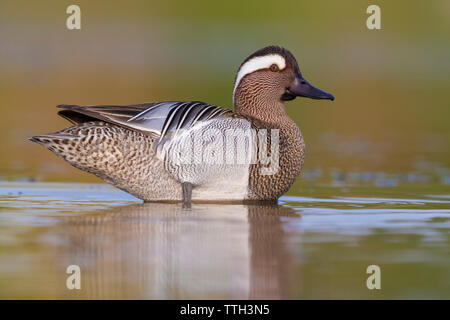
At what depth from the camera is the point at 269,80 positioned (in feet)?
23.9

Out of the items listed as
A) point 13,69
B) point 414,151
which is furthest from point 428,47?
point 414,151

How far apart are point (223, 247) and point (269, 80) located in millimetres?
2609

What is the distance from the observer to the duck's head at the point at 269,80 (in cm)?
Answer: 725

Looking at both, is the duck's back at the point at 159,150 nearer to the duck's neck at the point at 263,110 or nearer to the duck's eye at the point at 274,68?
the duck's neck at the point at 263,110

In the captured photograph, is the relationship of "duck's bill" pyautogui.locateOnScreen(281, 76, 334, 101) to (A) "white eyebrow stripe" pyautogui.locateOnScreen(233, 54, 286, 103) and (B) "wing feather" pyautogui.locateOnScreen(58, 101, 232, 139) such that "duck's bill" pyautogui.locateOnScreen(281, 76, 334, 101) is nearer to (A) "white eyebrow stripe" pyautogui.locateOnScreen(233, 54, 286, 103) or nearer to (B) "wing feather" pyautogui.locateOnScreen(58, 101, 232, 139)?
(A) "white eyebrow stripe" pyautogui.locateOnScreen(233, 54, 286, 103)

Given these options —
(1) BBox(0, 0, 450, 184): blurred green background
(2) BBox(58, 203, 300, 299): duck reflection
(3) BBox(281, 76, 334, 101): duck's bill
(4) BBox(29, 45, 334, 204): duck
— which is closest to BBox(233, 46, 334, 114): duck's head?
(3) BBox(281, 76, 334, 101): duck's bill

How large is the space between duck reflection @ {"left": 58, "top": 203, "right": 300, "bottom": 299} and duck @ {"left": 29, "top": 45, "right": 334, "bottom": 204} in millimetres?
394

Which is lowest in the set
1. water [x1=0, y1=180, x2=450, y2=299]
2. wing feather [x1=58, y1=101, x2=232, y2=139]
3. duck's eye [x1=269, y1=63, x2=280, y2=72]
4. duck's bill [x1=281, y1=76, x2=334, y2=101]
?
water [x1=0, y1=180, x2=450, y2=299]

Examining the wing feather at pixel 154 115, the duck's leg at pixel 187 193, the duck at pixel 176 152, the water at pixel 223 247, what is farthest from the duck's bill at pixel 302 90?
the duck's leg at pixel 187 193

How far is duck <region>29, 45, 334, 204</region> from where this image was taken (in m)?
6.64

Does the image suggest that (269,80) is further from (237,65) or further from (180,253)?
(237,65)

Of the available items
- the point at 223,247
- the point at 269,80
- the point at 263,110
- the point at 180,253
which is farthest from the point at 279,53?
the point at 180,253

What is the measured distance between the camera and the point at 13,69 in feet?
56.9

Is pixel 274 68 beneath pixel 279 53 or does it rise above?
beneath
